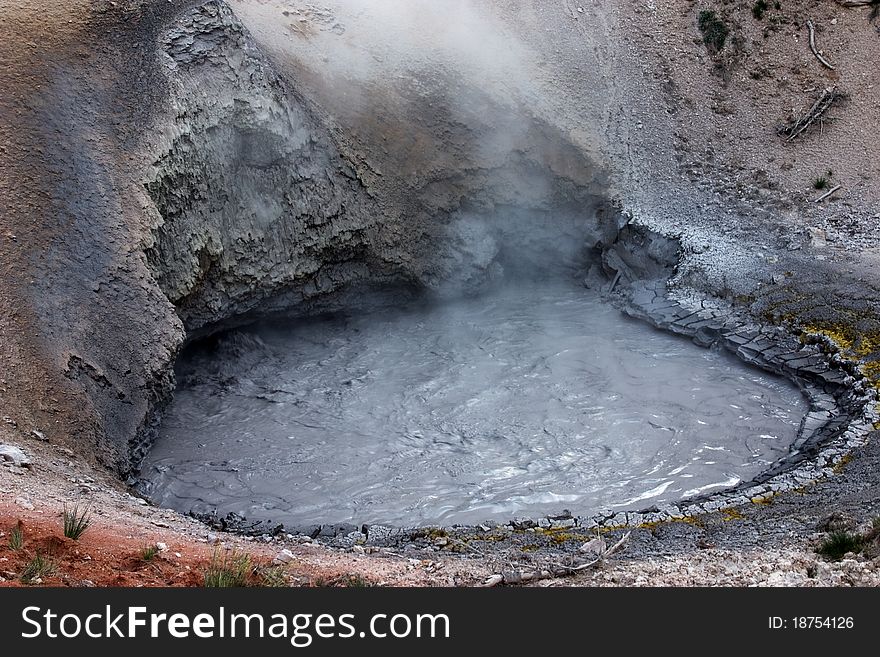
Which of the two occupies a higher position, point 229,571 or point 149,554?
point 149,554

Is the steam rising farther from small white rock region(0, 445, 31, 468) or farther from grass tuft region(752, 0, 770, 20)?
small white rock region(0, 445, 31, 468)

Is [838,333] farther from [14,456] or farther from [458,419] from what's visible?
[14,456]

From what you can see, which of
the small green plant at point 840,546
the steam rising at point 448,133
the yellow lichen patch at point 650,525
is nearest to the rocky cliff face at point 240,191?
the steam rising at point 448,133

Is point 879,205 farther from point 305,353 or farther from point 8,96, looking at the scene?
point 8,96

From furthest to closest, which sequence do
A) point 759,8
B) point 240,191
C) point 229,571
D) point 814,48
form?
point 759,8 → point 814,48 → point 240,191 → point 229,571

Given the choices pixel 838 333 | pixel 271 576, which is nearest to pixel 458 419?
pixel 838 333

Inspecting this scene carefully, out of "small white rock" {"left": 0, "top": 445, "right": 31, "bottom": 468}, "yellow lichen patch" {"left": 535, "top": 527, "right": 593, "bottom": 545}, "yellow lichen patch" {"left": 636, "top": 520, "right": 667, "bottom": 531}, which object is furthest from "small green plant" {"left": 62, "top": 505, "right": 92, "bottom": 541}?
"yellow lichen patch" {"left": 636, "top": 520, "right": 667, "bottom": 531}

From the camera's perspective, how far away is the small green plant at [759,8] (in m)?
18.2

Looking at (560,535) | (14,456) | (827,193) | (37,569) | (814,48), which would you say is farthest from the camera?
(814,48)

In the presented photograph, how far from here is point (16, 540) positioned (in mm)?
5680

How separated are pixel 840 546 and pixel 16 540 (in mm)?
6163

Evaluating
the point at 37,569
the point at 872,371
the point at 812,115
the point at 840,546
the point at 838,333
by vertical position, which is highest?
the point at 812,115

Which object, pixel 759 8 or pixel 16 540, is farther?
pixel 759 8

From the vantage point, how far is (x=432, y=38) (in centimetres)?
1566
